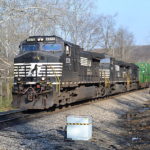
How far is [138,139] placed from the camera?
986 centimetres

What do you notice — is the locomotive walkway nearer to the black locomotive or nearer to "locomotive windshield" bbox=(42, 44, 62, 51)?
the black locomotive

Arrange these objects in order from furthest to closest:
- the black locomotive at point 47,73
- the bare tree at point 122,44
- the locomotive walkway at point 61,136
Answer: the bare tree at point 122,44 < the black locomotive at point 47,73 < the locomotive walkway at point 61,136

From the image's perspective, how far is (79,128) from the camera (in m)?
9.30

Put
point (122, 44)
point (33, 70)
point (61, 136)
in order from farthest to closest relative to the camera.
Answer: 1. point (122, 44)
2. point (33, 70)
3. point (61, 136)

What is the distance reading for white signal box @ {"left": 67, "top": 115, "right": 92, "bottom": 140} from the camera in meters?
9.27

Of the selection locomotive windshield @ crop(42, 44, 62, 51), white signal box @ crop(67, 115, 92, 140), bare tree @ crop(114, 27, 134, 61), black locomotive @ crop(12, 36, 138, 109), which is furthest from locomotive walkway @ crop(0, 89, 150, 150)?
bare tree @ crop(114, 27, 134, 61)

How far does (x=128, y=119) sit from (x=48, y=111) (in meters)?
4.34

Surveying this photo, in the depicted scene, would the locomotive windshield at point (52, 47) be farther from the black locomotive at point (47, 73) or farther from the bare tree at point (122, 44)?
the bare tree at point (122, 44)

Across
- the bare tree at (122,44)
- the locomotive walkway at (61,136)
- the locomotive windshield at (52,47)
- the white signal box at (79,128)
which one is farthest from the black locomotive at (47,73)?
the bare tree at (122,44)

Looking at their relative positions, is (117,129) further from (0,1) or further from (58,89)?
(0,1)

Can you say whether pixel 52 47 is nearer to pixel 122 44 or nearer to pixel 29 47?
pixel 29 47

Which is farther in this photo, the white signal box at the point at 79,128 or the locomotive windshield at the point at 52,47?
the locomotive windshield at the point at 52,47

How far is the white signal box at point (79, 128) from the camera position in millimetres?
9266

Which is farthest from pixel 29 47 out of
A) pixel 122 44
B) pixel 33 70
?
pixel 122 44
